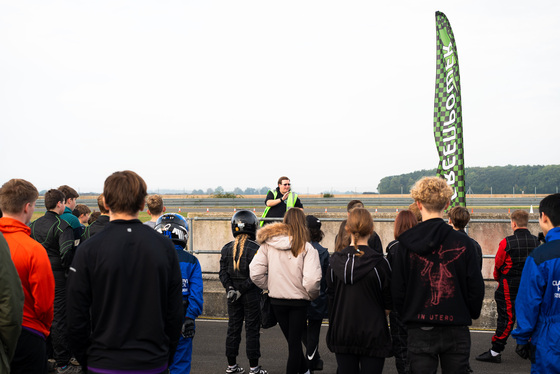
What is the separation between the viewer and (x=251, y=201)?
1592 inches

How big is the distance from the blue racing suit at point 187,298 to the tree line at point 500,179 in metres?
81.9

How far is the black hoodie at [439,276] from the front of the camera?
12.3 feet

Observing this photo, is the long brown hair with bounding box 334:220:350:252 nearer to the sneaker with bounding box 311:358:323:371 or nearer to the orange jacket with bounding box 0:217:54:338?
the sneaker with bounding box 311:358:323:371

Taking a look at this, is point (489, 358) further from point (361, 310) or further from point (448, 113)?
point (448, 113)

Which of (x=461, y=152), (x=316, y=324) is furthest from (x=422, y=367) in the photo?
(x=461, y=152)

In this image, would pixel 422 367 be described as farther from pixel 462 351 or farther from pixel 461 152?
pixel 461 152

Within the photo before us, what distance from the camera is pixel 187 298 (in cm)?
446

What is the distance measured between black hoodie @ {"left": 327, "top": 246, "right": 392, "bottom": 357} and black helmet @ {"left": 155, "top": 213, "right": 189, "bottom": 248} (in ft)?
4.43

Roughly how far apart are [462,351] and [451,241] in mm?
791

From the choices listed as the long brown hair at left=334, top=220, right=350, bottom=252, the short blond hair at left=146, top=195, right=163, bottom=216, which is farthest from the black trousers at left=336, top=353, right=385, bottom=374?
the short blond hair at left=146, top=195, right=163, bottom=216

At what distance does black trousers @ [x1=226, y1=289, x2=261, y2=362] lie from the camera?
611 cm

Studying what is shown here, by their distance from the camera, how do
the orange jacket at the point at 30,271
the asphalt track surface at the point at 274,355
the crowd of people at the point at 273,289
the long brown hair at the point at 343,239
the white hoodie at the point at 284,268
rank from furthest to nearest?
the asphalt track surface at the point at 274,355 → the white hoodie at the point at 284,268 → the long brown hair at the point at 343,239 → the orange jacket at the point at 30,271 → the crowd of people at the point at 273,289

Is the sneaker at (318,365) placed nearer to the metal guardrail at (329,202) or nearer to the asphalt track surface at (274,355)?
the asphalt track surface at (274,355)

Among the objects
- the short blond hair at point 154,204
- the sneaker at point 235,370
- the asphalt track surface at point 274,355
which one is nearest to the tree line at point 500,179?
the asphalt track surface at point 274,355
